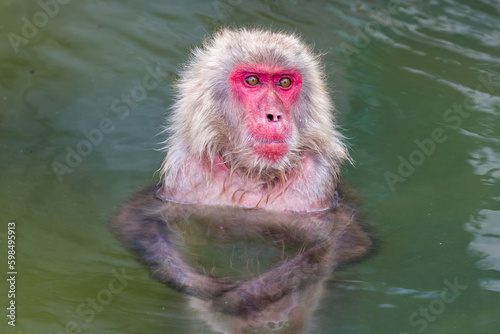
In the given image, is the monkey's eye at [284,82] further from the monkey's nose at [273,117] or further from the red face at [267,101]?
the monkey's nose at [273,117]

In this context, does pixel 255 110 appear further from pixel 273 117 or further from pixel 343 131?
pixel 343 131

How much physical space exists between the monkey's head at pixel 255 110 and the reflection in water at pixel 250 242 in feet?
1.24

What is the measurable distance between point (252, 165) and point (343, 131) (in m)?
2.23

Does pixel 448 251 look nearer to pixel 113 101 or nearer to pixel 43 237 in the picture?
pixel 43 237

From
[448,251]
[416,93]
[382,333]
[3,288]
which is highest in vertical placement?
[416,93]

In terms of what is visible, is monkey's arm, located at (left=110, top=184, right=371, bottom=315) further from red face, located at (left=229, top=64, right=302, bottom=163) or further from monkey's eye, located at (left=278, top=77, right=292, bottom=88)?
monkey's eye, located at (left=278, top=77, right=292, bottom=88)

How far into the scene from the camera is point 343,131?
24.5 ft

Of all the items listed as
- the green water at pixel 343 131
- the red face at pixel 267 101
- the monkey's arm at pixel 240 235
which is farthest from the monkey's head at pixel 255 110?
the green water at pixel 343 131

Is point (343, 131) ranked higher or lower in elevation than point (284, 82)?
lower

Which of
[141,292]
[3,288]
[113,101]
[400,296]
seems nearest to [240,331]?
[141,292]

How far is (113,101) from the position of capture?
25.2 feet

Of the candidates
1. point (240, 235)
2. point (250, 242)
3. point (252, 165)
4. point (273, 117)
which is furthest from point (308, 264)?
point (273, 117)

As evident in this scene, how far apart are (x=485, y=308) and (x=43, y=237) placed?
3100 millimetres

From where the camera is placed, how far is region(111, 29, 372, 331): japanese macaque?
5.31 metres
